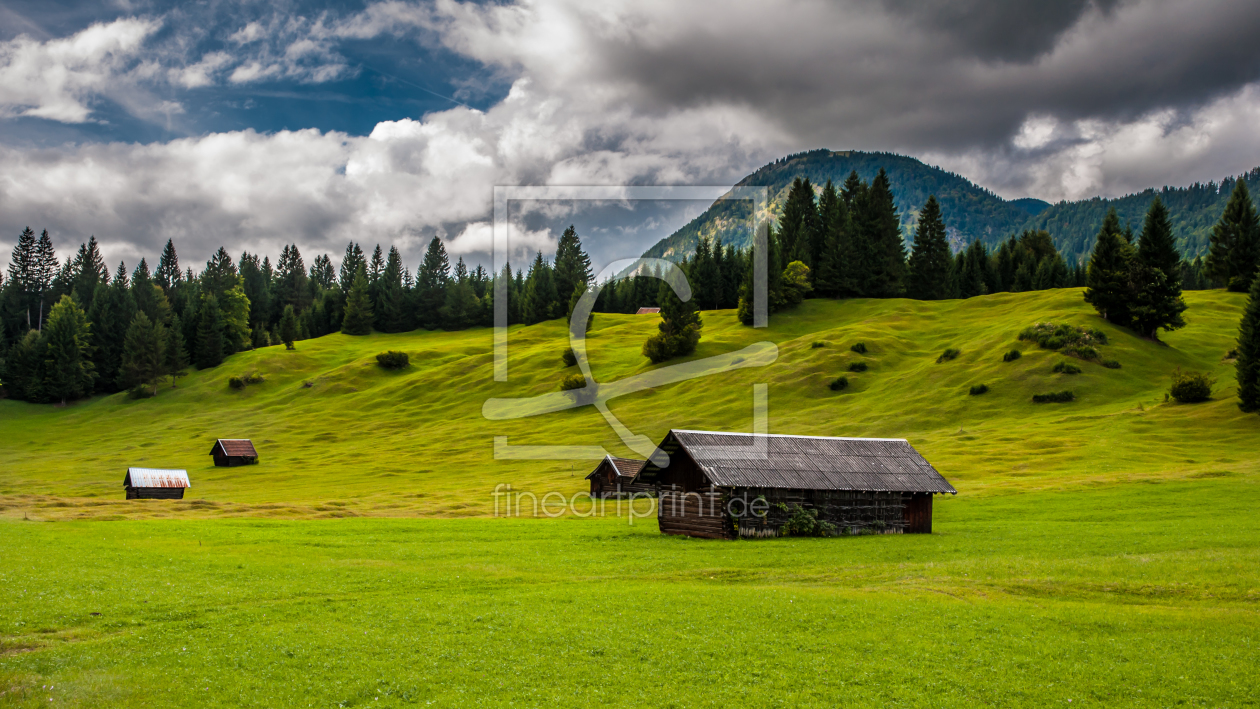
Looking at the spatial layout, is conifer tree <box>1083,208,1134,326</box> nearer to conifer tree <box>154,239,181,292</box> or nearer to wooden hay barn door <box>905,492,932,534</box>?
wooden hay barn door <box>905,492,932,534</box>

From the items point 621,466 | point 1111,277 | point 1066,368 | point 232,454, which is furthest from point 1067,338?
point 232,454

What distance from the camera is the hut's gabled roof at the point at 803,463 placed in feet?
124

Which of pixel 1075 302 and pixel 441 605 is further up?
pixel 1075 302

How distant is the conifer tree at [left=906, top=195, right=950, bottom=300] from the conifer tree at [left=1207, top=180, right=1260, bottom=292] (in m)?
39.5

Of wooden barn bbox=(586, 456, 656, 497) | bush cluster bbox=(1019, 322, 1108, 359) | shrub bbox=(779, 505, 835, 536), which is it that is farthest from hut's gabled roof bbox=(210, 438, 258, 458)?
bush cluster bbox=(1019, 322, 1108, 359)

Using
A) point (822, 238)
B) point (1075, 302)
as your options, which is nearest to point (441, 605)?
point (1075, 302)

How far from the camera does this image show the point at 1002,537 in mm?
35250

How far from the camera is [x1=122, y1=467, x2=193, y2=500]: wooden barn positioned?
60531 mm

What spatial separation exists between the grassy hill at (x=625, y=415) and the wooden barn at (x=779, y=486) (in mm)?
10156

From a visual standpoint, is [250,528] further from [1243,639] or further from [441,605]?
[1243,639]

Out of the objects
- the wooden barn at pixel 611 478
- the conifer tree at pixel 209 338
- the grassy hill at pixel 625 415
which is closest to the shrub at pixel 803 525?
the grassy hill at pixel 625 415

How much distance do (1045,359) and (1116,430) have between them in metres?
21.9

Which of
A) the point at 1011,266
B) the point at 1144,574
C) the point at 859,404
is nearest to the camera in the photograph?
the point at 1144,574

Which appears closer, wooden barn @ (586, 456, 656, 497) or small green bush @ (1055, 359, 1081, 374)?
wooden barn @ (586, 456, 656, 497)
